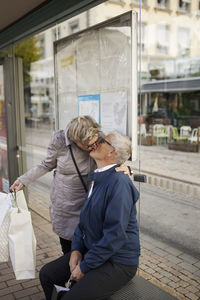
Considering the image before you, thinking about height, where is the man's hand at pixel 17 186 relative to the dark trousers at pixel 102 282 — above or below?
above

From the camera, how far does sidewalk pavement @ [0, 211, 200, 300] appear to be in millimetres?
3066

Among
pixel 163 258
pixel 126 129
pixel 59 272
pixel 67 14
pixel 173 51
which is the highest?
pixel 173 51

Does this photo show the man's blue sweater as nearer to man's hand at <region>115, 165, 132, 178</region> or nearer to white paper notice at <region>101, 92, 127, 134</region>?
man's hand at <region>115, 165, 132, 178</region>

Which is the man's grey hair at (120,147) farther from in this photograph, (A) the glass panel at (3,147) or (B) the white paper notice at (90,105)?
(A) the glass panel at (3,147)

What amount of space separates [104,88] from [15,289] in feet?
7.53

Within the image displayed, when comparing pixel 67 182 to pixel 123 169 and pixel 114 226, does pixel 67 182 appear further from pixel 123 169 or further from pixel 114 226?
pixel 114 226

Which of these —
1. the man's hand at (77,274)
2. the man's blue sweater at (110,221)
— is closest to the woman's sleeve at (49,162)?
the man's blue sweater at (110,221)

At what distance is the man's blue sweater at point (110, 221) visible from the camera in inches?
78.5

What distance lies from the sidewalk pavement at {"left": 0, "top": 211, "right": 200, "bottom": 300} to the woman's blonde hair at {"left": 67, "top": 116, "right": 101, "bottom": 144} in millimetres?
1713

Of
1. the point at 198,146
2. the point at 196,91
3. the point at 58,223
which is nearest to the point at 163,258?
the point at 58,223

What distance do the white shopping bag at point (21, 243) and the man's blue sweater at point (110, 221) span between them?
1.67ft

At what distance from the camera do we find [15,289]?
3.12 meters

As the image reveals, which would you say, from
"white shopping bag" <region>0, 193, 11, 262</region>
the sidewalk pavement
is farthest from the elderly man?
the sidewalk pavement

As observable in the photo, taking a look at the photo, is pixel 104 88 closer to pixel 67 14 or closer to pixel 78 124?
pixel 78 124
